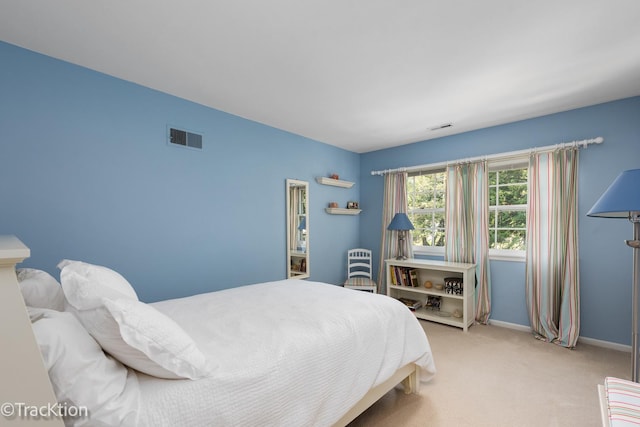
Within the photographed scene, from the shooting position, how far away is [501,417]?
1975mm

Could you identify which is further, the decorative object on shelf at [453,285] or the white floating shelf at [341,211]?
the white floating shelf at [341,211]

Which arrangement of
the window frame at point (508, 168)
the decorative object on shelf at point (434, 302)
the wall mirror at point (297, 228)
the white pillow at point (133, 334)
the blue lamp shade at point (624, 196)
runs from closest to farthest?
the white pillow at point (133, 334) < the blue lamp shade at point (624, 196) < the window frame at point (508, 168) < the wall mirror at point (297, 228) < the decorative object on shelf at point (434, 302)

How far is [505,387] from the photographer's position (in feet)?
7.66

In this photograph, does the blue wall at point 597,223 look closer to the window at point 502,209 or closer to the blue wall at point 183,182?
the blue wall at point 183,182

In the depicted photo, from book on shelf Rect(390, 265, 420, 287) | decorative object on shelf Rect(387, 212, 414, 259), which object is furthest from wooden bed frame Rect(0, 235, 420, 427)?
book on shelf Rect(390, 265, 420, 287)

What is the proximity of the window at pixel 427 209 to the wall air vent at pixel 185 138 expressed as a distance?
3112 millimetres

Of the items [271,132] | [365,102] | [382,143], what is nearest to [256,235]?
[271,132]

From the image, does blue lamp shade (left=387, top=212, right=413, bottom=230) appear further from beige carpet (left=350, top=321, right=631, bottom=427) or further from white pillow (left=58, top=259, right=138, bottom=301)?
white pillow (left=58, top=259, right=138, bottom=301)

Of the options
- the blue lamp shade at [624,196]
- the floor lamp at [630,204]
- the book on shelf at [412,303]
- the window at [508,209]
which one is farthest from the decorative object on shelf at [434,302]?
the blue lamp shade at [624,196]

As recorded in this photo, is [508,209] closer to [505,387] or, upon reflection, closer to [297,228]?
[505,387]

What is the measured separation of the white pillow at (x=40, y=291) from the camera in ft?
4.27

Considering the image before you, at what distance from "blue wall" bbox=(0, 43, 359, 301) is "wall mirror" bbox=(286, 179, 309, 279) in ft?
0.41

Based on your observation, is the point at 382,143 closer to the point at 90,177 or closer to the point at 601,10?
the point at 601,10

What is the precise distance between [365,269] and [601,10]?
3876 millimetres
